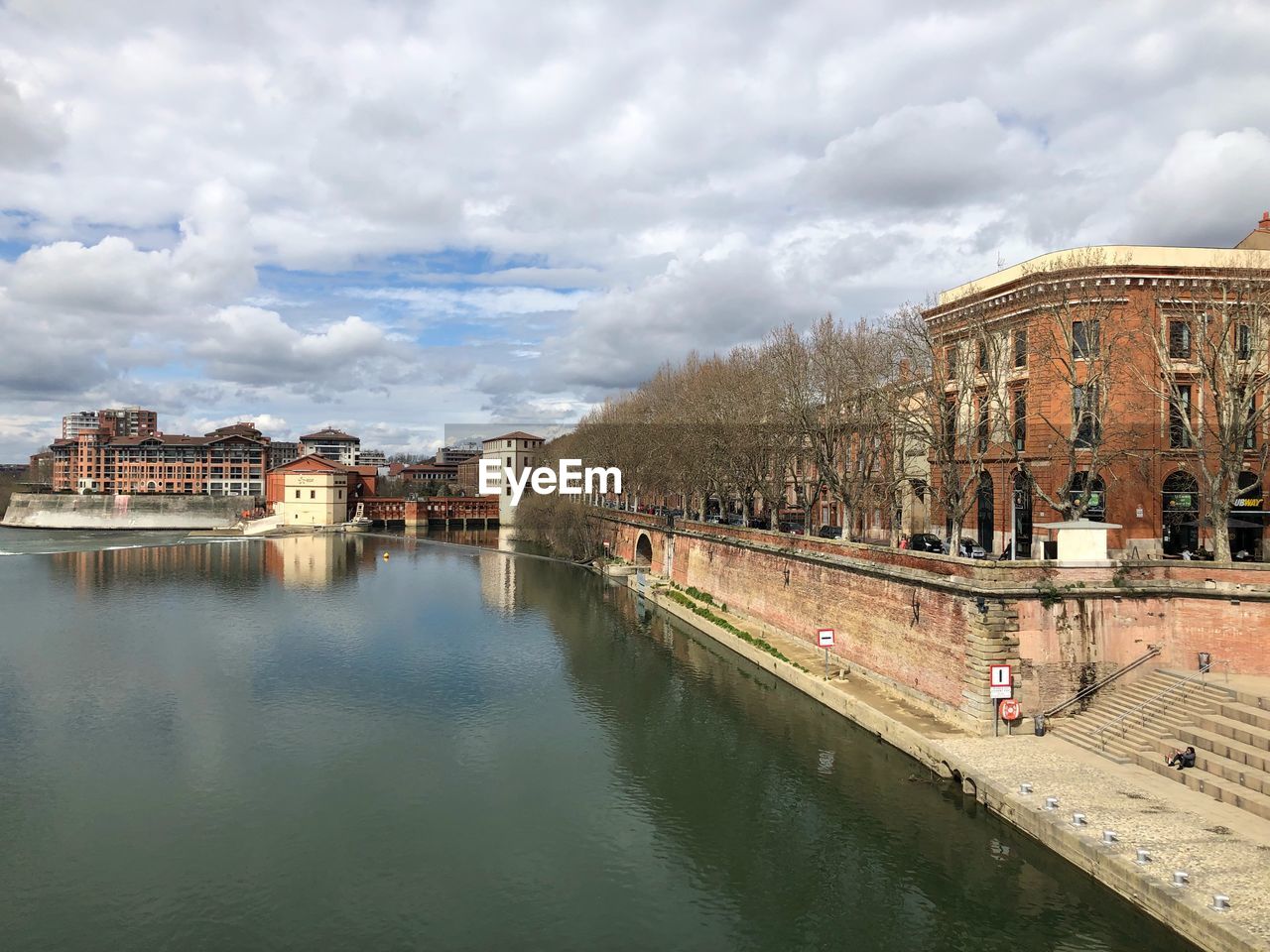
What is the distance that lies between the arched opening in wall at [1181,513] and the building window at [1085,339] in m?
5.97

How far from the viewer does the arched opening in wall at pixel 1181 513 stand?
30.1 m

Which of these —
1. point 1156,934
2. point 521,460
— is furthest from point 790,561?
point 521,460

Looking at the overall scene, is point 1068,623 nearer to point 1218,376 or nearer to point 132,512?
point 1218,376

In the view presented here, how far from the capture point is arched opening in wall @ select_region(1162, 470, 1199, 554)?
3011cm

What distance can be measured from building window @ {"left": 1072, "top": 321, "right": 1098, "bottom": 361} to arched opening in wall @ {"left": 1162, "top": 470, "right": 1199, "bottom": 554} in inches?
235

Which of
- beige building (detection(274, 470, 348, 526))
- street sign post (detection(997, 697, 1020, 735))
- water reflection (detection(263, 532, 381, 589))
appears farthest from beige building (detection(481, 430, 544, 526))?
street sign post (detection(997, 697, 1020, 735))

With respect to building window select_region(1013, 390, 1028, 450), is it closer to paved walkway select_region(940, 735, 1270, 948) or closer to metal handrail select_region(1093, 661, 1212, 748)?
metal handrail select_region(1093, 661, 1212, 748)

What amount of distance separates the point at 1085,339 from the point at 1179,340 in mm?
6004

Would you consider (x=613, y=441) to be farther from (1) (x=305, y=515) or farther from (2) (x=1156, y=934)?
(1) (x=305, y=515)

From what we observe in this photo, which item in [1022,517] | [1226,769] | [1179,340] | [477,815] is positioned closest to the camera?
[1226,769]

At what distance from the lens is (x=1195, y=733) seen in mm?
17078

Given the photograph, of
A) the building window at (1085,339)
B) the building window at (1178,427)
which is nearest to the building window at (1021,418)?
the building window at (1085,339)

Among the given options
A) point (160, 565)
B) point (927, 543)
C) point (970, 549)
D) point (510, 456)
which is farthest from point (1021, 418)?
point (510, 456)

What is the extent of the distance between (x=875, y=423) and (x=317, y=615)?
Answer: 29.1 m
